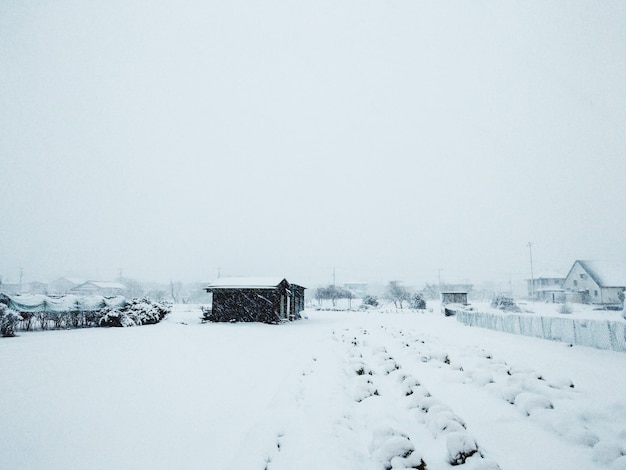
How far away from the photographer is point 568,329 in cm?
1459

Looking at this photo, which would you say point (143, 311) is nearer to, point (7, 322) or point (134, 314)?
point (134, 314)

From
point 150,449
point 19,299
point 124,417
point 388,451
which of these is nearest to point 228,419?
point 150,449

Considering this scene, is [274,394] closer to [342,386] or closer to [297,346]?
[342,386]

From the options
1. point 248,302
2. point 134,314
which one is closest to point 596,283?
point 248,302

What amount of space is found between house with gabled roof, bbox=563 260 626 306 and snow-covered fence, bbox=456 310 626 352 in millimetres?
33279

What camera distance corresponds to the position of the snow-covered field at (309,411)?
4.50 m

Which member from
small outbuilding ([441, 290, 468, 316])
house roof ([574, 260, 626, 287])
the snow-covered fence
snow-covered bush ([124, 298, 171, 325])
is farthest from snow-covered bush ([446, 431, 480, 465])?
house roof ([574, 260, 626, 287])

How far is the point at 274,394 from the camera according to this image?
23.8ft

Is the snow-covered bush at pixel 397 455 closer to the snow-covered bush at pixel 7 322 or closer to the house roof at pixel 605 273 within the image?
the snow-covered bush at pixel 7 322

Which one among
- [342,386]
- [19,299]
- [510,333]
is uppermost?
[19,299]

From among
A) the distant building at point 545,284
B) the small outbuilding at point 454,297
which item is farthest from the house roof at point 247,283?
the distant building at point 545,284

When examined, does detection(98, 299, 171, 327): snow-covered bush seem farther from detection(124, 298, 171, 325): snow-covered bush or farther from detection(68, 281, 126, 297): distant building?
detection(68, 281, 126, 297): distant building

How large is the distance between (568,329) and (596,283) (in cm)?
3872

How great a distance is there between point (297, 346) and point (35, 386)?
8.70m
